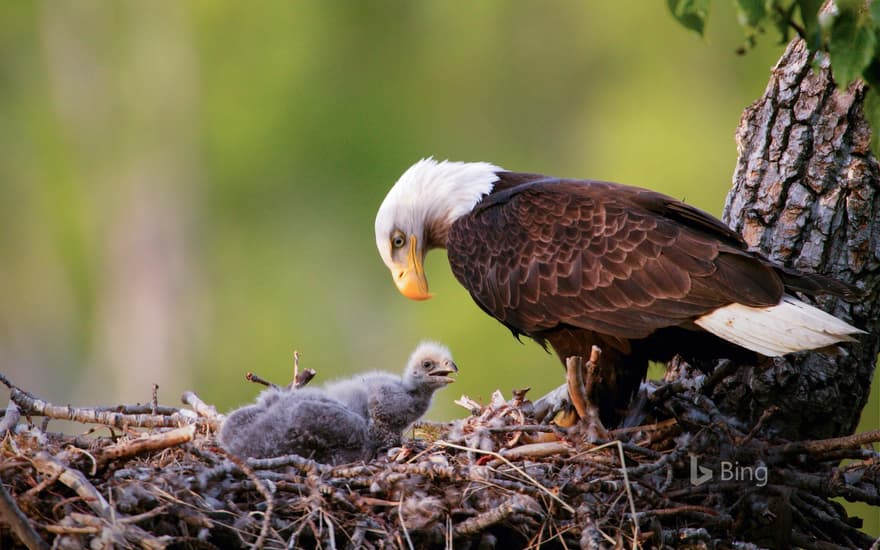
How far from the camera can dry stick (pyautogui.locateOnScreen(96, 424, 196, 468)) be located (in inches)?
160

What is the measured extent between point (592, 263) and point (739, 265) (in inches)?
24.1

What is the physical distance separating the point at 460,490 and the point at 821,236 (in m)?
2.08

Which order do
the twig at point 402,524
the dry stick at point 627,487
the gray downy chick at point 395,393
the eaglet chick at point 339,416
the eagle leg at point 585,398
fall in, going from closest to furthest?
the twig at point 402,524
the dry stick at point 627,487
the eagle leg at point 585,398
the eaglet chick at point 339,416
the gray downy chick at point 395,393

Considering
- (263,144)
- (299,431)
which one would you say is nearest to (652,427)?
(299,431)

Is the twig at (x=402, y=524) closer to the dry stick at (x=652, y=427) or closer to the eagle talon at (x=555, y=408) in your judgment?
the dry stick at (x=652, y=427)

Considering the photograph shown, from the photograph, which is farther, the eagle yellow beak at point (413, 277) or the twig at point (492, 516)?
the eagle yellow beak at point (413, 277)

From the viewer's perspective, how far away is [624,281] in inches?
194

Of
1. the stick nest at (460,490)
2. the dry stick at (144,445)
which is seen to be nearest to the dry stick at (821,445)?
the stick nest at (460,490)

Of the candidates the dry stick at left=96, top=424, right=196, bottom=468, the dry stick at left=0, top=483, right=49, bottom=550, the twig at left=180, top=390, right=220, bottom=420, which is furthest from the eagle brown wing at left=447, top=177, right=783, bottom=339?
the dry stick at left=0, top=483, right=49, bottom=550

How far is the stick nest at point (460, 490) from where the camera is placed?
3.92 m

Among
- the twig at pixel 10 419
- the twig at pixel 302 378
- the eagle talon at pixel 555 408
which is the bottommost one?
the eagle talon at pixel 555 408

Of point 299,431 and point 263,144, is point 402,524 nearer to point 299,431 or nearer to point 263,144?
point 299,431

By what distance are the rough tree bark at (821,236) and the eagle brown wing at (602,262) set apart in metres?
0.52

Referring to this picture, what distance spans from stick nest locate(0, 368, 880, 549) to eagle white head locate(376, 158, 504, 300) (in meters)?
1.19
